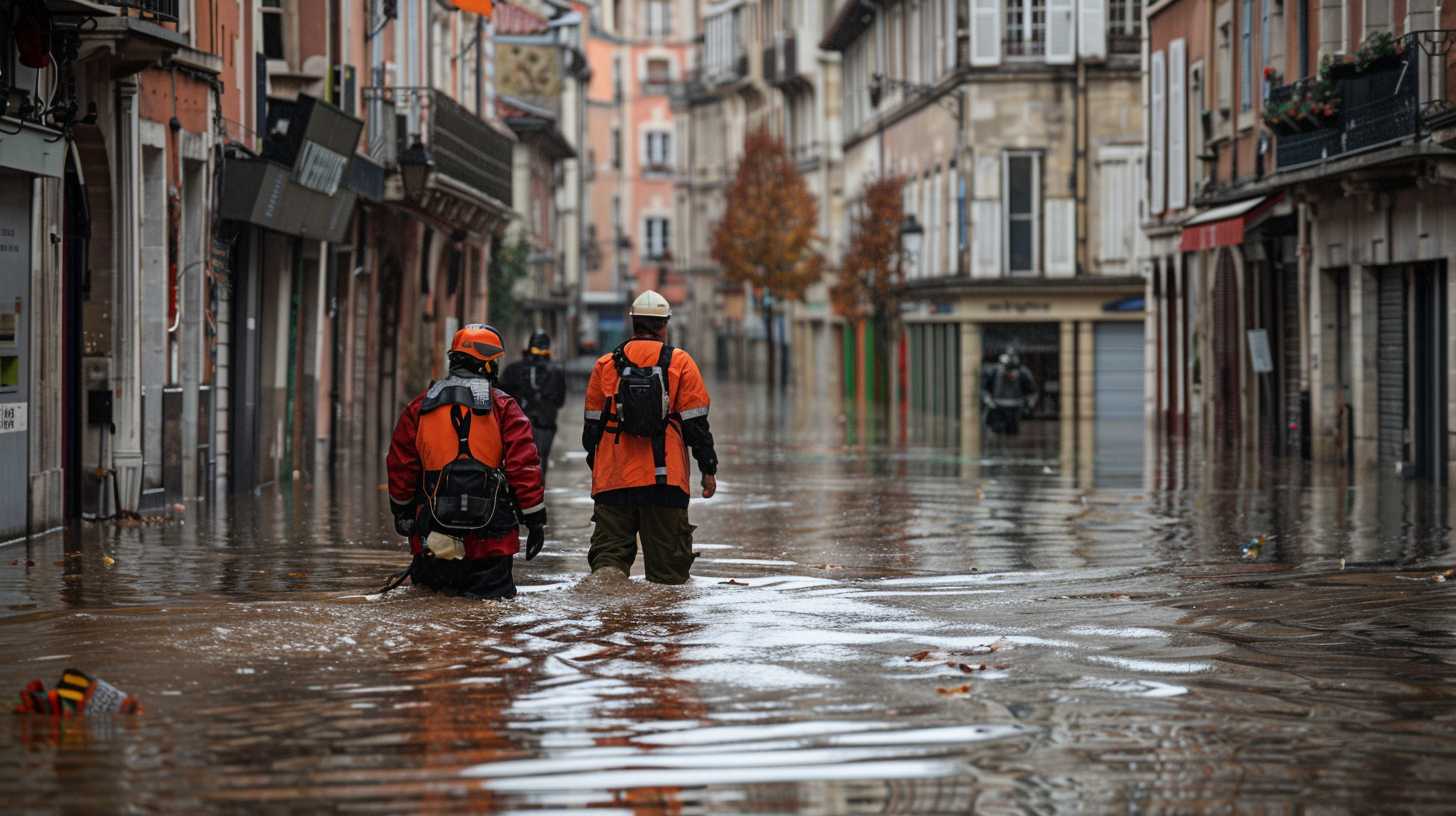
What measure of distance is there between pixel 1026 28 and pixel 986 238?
4338 mm

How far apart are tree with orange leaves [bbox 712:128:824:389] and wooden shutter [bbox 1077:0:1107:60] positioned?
94.4ft

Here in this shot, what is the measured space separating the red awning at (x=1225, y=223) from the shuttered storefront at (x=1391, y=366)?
3.66m

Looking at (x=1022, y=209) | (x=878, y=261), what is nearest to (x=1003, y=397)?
(x=1022, y=209)

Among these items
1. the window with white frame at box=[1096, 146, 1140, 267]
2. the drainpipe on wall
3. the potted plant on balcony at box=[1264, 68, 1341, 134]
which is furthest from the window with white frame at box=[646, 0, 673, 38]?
the potted plant on balcony at box=[1264, 68, 1341, 134]

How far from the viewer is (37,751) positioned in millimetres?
8633

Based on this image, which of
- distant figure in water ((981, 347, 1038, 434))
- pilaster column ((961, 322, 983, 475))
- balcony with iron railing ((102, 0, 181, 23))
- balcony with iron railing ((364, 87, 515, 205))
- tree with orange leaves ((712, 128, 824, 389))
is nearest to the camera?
balcony with iron railing ((102, 0, 181, 23))

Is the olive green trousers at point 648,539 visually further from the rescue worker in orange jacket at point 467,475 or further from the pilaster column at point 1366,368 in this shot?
the pilaster column at point 1366,368

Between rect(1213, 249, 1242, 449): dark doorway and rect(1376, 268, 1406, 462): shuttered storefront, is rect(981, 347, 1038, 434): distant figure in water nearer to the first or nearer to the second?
rect(1213, 249, 1242, 449): dark doorway

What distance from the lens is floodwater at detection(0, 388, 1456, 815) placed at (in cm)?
811

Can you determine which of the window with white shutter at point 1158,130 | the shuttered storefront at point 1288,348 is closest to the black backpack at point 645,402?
the shuttered storefront at point 1288,348

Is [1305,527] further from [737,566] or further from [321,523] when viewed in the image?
[321,523]

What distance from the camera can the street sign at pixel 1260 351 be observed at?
1355 inches

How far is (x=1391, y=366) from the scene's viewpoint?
95.5 feet

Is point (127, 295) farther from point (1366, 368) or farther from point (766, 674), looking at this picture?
point (1366, 368)
